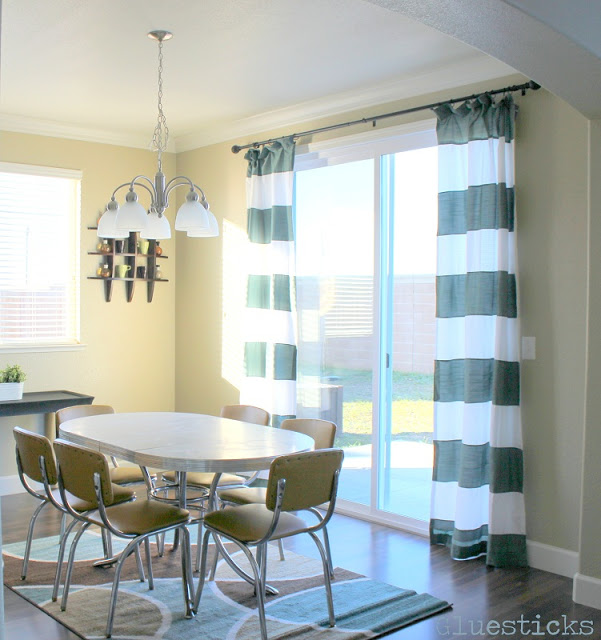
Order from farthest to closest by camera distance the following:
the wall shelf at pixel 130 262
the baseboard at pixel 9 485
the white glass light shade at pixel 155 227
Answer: the wall shelf at pixel 130 262, the baseboard at pixel 9 485, the white glass light shade at pixel 155 227

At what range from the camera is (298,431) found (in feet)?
13.3

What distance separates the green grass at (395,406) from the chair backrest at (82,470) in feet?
7.08

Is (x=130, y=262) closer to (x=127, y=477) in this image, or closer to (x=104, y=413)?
(x=104, y=413)

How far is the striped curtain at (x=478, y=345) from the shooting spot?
3988mm

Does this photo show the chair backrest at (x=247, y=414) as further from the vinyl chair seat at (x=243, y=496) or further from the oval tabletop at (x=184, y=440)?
the vinyl chair seat at (x=243, y=496)

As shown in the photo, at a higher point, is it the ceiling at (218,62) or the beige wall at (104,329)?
the ceiling at (218,62)

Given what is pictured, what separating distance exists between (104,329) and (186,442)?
2910 mm

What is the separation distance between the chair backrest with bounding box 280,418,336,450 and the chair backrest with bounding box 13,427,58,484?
1.24 metres

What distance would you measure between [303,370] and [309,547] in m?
1.49

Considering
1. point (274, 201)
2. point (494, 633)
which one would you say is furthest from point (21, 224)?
point (494, 633)

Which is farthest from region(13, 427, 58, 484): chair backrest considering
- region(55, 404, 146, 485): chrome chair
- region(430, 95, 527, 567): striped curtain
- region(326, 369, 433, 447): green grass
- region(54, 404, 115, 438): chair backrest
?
region(326, 369, 433, 447): green grass

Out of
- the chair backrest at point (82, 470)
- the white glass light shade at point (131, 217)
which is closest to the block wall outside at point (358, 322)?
the white glass light shade at point (131, 217)

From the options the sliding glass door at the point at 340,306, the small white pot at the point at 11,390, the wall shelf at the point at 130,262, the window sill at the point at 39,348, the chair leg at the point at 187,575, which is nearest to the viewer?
the chair leg at the point at 187,575

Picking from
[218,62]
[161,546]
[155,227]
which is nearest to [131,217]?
[155,227]
